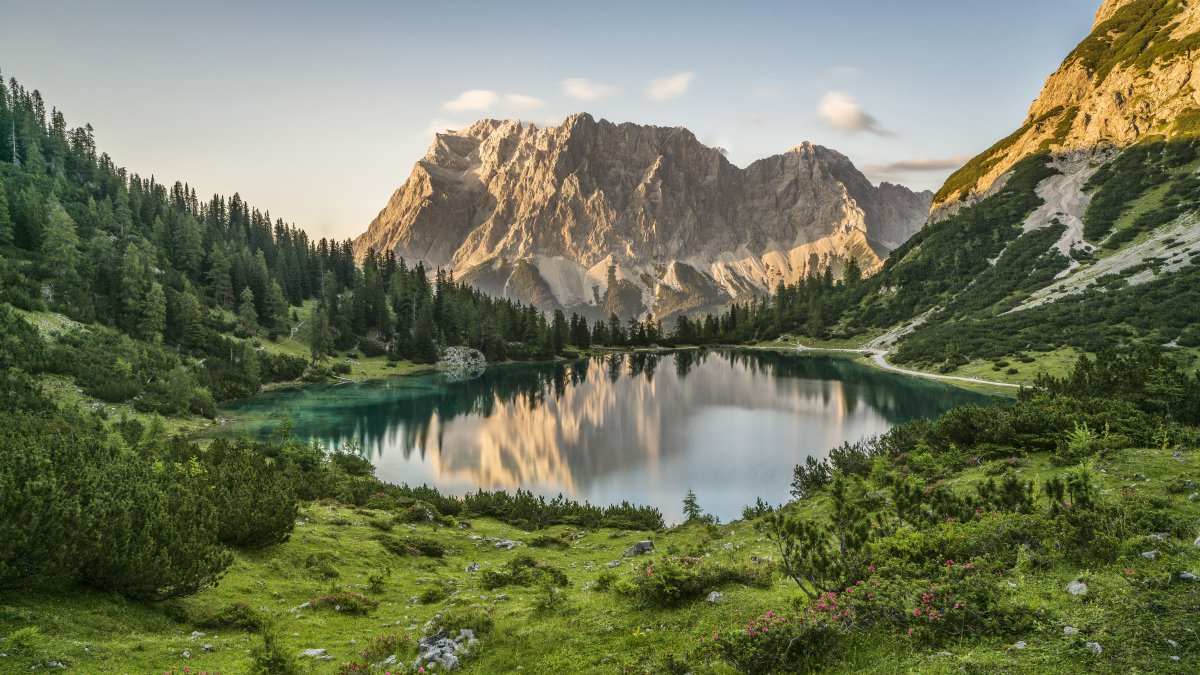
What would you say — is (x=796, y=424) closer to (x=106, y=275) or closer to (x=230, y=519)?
(x=230, y=519)

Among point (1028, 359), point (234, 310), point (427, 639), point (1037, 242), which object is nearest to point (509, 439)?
point (427, 639)

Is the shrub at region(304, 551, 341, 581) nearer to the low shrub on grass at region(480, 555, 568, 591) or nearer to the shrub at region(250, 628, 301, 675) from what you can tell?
the low shrub on grass at region(480, 555, 568, 591)

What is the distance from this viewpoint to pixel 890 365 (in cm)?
10694

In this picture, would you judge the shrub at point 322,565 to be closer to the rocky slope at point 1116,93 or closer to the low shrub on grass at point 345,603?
the low shrub on grass at point 345,603

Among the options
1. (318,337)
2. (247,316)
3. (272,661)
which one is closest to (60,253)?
(247,316)

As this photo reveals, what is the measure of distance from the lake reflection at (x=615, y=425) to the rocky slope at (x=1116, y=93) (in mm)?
111031

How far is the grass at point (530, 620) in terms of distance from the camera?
6957 mm

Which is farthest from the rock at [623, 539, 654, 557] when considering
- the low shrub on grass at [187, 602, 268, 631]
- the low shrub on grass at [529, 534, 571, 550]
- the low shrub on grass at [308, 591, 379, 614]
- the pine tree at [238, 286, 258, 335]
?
the pine tree at [238, 286, 258, 335]

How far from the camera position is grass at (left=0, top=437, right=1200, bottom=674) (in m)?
6.96

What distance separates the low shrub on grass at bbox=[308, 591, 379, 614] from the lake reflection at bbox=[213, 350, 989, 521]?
792 inches

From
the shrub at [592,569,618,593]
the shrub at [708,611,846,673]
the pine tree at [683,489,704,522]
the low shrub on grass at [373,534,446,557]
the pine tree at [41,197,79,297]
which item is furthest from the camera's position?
the pine tree at [41,197,79,297]

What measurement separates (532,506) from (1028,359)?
85829mm

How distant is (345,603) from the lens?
13.7 metres

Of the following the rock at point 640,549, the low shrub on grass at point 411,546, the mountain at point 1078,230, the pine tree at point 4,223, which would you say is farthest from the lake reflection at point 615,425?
the pine tree at point 4,223
